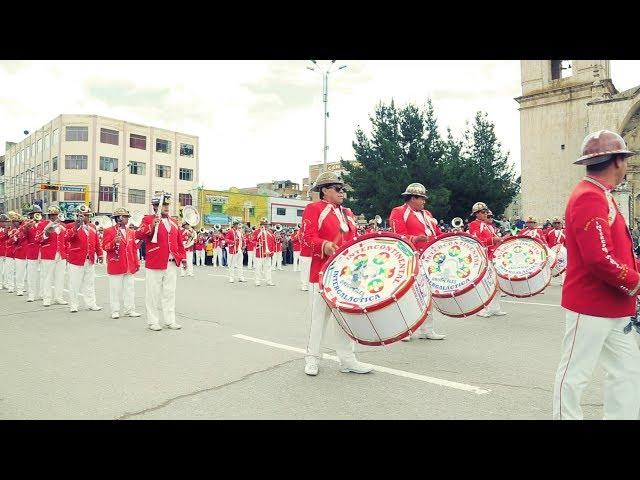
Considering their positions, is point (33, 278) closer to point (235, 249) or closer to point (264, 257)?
→ point (264, 257)

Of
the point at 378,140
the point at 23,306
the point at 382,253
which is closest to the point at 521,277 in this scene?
the point at 382,253

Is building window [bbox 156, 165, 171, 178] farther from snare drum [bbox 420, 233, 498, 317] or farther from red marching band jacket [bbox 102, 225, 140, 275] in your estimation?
snare drum [bbox 420, 233, 498, 317]

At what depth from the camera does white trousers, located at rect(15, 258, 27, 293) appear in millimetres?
14000

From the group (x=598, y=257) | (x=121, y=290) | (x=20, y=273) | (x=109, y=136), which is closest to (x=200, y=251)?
(x=20, y=273)

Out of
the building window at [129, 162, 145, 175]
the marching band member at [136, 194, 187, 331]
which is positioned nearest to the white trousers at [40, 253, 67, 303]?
the marching band member at [136, 194, 187, 331]

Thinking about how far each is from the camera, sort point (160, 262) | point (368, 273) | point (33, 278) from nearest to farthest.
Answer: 1. point (368, 273)
2. point (160, 262)
3. point (33, 278)

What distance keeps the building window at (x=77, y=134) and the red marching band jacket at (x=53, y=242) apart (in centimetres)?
4937

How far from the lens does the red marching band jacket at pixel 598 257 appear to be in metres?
3.14

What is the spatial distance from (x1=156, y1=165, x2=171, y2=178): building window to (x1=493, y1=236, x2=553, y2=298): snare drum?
59093 millimetres

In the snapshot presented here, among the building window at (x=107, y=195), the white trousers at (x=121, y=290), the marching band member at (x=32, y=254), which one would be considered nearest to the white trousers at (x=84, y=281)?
the white trousers at (x=121, y=290)

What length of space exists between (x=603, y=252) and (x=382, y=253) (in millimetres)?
2307

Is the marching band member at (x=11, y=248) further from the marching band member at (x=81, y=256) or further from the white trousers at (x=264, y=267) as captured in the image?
the white trousers at (x=264, y=267)

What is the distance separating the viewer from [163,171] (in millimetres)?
63688

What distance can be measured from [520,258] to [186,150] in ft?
204
